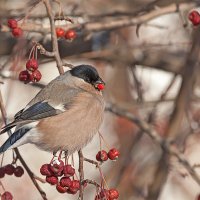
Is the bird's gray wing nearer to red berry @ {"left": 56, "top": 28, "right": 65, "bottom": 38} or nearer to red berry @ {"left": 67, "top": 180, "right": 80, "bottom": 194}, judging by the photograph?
red berry @ {"left": 56, "top": 28, "right": 65, "bottom": 38}

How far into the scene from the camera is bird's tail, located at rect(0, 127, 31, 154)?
2686 mm

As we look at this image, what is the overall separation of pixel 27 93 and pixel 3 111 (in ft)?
10.5

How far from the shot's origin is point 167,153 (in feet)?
11.4

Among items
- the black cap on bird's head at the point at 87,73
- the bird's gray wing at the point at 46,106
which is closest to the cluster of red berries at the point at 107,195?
the bird's gray wing at the point at 46,106

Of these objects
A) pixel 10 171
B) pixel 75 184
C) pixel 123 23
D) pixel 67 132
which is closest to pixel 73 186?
pixel 75 184

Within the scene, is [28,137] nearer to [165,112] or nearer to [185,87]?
[185,87]

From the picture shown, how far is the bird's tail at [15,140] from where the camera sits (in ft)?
8.81

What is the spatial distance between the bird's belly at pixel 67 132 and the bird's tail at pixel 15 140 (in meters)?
0.12

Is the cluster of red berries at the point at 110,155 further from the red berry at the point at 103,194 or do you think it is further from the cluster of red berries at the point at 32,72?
the cluster of red berries at the point at 32,72

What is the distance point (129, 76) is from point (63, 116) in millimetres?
2174

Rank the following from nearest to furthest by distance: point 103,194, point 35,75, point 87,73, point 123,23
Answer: point 103,194 → point 35,75 → point 87,73 → point 123,23

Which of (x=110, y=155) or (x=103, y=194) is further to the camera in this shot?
(x=110, y=155)

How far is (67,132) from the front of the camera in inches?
122

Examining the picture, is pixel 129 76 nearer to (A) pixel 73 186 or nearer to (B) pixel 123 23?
(B) pixel 123 23
